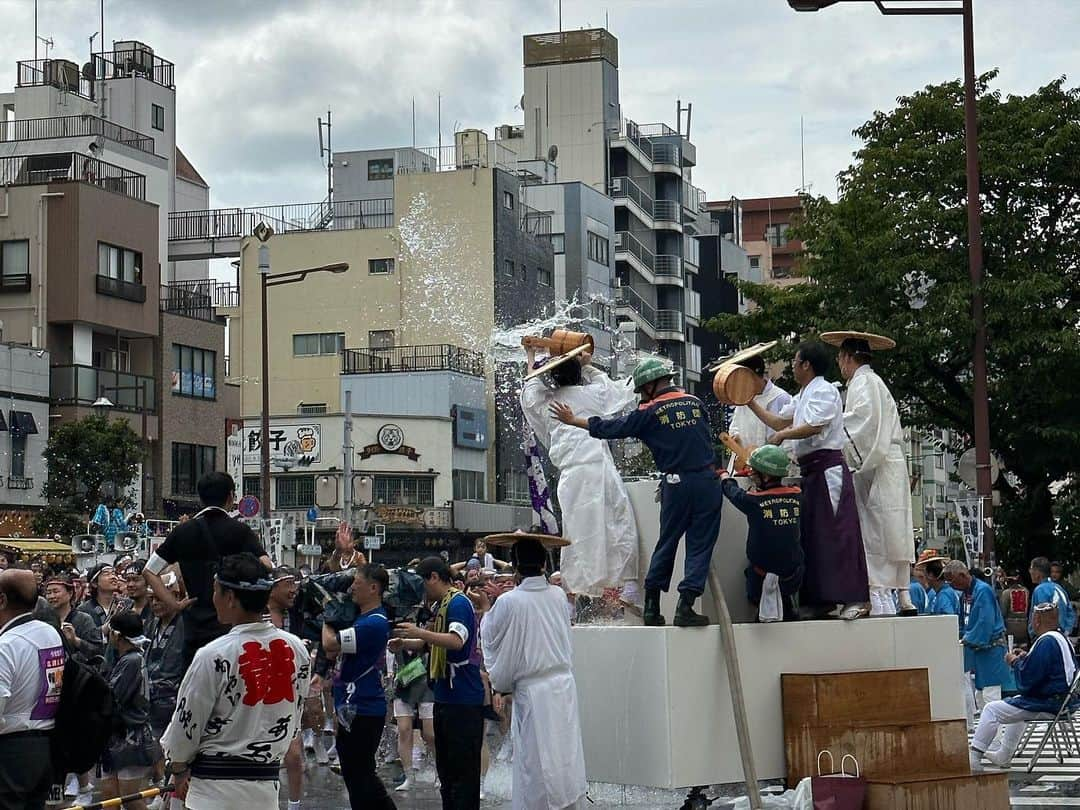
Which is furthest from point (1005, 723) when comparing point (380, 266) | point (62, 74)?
point (62, 74)

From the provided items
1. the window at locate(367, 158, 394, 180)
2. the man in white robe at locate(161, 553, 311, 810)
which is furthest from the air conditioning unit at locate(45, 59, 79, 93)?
the man in white robe at locate(161, 553, 311, 810)

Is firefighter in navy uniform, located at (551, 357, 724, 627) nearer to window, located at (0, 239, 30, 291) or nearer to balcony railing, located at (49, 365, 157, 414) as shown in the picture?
balcony railing, located at (49, 365, 157, 414)

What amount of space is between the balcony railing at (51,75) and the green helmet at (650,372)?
5464 cm

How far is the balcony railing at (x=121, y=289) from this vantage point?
4925cm

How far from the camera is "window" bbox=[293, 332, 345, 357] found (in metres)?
67.1

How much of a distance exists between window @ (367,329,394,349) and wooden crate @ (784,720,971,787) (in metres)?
56.2

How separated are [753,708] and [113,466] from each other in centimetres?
3447

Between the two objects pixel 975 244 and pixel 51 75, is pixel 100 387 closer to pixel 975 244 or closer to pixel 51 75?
pixel 51 75

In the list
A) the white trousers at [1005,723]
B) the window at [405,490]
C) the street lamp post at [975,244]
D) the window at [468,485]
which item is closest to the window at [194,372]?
the window at [405,490]

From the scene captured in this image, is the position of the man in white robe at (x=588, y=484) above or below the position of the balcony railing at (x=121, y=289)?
below

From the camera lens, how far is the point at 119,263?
5006 centimetres

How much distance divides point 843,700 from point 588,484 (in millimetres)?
2225

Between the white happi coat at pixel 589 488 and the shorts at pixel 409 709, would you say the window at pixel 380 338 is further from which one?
the white happi coat at pixel 589 488

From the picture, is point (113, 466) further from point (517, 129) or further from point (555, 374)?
point (517, 129)
